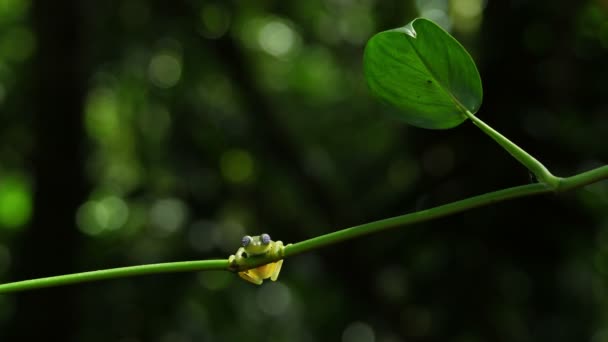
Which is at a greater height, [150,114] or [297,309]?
[150,114]

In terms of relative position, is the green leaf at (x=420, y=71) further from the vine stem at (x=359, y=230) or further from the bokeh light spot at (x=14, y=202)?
the bokeh light spot at (x=14, y=202)

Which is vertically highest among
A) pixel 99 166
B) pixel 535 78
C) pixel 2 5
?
pixel 2 5

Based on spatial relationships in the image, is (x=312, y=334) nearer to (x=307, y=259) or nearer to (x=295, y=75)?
(x=307, y=259)

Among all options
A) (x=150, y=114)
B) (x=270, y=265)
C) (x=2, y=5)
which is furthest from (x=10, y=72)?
(x=270, y=265)

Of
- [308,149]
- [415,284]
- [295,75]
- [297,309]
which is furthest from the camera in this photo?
[295,75]

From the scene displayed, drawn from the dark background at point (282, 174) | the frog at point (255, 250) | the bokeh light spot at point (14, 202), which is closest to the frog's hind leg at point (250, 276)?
the frog at point (255, 250)

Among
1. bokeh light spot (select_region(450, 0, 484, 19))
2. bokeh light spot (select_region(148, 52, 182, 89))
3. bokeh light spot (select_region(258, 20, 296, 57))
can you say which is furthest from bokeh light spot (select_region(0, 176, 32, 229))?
bokeh light spot (select_region(450, 0, 484, 19))

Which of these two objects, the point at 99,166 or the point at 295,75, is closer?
the point at 99,166

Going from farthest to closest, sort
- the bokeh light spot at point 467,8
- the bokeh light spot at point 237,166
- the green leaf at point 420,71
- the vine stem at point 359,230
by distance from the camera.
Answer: the bokeh light spot at point 237,166, the bokeh light spot at point 467,8, the green leaf at point 420,71, the vine stem at point 359,230
